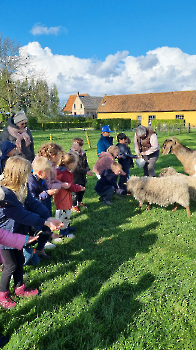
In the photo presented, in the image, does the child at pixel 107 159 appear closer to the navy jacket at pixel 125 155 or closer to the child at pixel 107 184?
the child at pixel 107 184

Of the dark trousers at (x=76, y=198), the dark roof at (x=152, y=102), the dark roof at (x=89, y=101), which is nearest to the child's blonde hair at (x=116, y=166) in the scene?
the dark trousers at (x=76, y=198)

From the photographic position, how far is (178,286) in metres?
3.42

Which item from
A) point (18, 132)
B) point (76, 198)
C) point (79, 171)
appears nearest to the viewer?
point (18, 132)

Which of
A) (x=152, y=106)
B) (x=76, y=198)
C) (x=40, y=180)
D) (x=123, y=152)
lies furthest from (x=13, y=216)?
(x=152, y=106)

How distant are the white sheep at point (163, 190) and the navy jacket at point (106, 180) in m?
0.84

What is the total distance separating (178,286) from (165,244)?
1205 mm

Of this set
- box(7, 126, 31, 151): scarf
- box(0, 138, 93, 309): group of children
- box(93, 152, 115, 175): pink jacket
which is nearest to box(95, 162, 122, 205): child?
box(93, 152, 115, 175): pink jacket

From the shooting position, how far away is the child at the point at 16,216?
2.82 metres

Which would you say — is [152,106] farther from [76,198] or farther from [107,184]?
[76,198]

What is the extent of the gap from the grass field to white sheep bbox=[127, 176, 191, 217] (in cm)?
63

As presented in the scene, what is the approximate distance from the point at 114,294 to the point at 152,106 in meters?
51.2

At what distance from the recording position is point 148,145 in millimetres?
7645

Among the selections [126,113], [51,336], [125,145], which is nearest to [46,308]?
[51,336]

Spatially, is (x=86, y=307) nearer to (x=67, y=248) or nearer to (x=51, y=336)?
(x=51, y=336)
